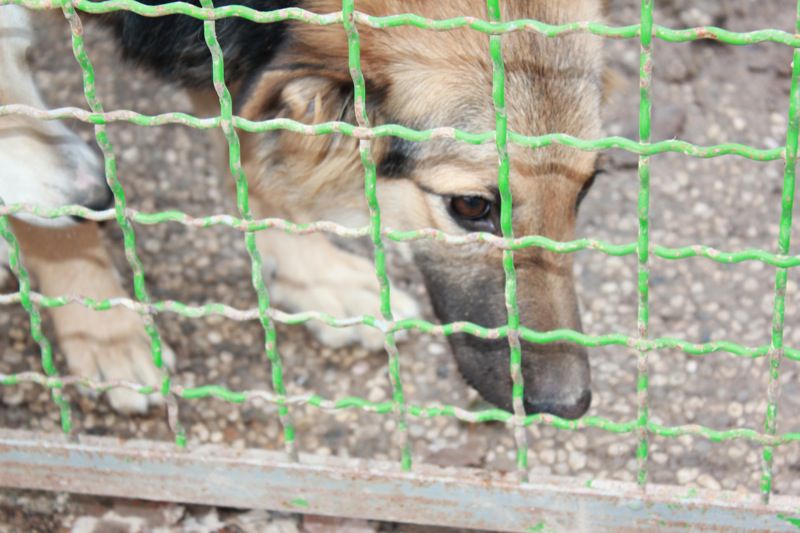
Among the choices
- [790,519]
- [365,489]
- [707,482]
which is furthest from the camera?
[707,482]

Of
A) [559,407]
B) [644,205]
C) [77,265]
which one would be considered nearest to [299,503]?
[559,407]

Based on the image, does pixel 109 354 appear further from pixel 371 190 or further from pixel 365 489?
pixel 371 190

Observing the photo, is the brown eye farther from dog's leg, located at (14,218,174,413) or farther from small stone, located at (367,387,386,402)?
dog's leg, located at (14,218,174,413)

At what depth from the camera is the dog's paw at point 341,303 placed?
312 centimetres

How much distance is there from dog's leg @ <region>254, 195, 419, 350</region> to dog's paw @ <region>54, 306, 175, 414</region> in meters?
0.50

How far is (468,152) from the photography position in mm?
2387

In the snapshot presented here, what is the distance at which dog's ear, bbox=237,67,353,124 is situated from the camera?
92.1 inches

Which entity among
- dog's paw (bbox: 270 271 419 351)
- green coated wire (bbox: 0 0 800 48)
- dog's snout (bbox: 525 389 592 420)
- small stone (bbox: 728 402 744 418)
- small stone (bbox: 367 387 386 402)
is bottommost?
small stone (bbox: 367 387 386 402)

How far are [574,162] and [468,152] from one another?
24cm

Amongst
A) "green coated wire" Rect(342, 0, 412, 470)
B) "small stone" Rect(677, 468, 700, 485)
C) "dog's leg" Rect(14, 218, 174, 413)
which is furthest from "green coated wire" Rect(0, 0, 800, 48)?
"small stone" Rect(677, 468, 700, 485)

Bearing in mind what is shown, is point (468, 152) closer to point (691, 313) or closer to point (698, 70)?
point (691, 313)

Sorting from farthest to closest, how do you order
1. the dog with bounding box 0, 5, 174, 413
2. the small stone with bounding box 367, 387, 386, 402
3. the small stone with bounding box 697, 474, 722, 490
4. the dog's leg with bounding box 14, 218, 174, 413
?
the small stone with bounding box 367, 387, 386, 402
the dog's leg with bounding box 14, 218, 174, 413
the small stone with bounding box 697, 474, 722, 490
the dog with bounding box 0, 5, 174, 413

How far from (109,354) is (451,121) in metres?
1.17

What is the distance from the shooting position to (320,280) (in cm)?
321
